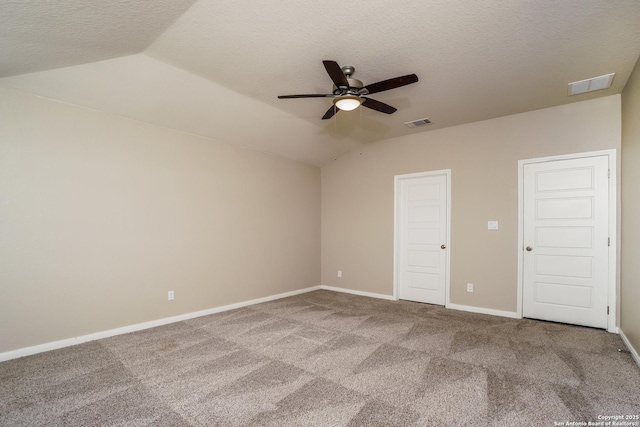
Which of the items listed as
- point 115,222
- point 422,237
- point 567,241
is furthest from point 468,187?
point 115,222

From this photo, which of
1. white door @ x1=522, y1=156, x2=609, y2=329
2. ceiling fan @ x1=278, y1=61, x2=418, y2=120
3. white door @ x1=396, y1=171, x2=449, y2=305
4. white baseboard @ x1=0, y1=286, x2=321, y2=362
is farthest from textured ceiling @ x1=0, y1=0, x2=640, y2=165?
white baseboard @ x1=0, y1=286, x2=321, y2=362

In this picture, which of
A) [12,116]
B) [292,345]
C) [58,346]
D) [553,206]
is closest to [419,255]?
[553,206]

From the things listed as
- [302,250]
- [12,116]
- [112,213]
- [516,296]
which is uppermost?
[12,116]

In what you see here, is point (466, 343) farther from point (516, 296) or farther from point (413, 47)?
point (413, 47)

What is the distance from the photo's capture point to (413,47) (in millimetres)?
2557

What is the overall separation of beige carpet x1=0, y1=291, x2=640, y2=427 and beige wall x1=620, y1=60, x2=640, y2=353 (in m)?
0.36

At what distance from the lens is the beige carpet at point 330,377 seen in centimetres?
193

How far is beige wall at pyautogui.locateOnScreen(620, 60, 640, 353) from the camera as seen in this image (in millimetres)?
2730

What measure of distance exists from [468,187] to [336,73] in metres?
3.07

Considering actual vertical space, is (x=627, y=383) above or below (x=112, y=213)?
below

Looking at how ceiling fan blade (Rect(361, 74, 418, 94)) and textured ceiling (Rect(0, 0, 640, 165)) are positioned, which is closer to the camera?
textured ceiling (Rect(0, 0, 640, 165))

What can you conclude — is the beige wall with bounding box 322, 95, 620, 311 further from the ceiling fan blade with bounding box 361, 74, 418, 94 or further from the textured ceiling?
the ceiling fan blade with bounding box 361, 74, 418, 94

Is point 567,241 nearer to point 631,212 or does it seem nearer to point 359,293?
point 631,212

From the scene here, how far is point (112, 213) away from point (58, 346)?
1454 millimetres
